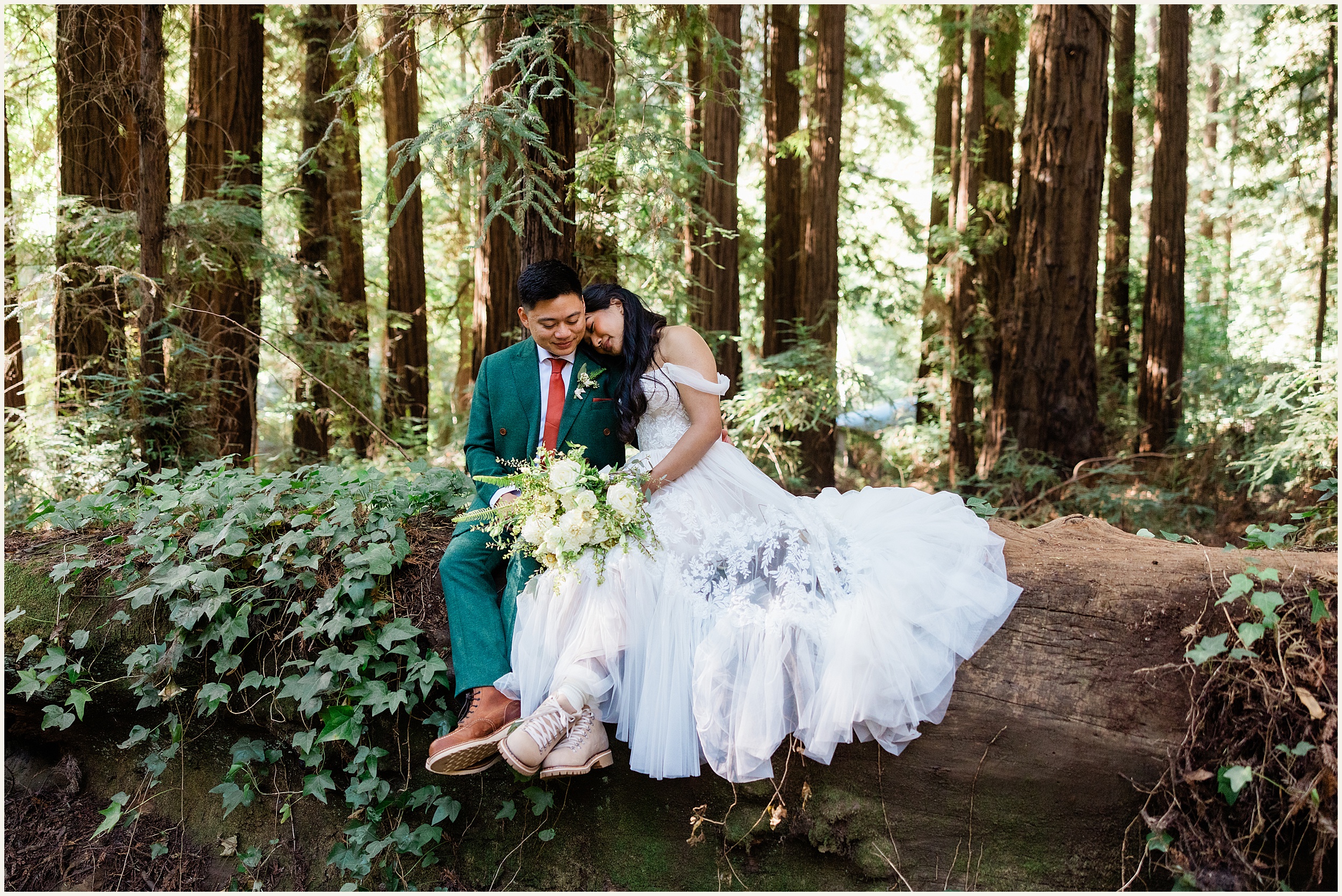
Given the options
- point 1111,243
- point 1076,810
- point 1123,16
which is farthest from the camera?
point 1111,243

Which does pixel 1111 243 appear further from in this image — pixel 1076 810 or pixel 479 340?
pixel 1076 810

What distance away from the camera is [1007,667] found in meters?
3.37

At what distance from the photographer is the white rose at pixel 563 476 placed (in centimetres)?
336

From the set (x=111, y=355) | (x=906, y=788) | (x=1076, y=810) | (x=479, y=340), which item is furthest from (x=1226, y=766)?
(x=111, y=355)

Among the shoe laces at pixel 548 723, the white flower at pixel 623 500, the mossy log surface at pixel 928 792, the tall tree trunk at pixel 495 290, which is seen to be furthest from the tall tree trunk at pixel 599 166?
the shoe laces at pixel 548 723

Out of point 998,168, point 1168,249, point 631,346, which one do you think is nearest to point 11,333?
point 631,346

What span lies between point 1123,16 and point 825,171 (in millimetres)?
6131

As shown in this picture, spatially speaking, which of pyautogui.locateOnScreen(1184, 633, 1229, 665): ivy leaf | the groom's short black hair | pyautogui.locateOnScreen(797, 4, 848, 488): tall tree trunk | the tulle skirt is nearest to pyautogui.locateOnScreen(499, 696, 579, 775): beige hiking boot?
the tulle skirt

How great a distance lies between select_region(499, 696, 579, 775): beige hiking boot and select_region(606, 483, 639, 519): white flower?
73 centimetres

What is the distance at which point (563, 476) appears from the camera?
337 cm

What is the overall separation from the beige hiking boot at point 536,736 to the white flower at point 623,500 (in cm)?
73

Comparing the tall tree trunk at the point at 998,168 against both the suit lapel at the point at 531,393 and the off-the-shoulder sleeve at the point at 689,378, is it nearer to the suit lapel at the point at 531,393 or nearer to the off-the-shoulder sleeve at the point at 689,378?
the off-the-shoulder sleeve at the point at 689,378

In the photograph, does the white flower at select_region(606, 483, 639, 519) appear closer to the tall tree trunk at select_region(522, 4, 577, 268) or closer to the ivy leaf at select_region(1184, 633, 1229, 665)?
the tall tree trunk at select_region(522, 4, 577, 268)

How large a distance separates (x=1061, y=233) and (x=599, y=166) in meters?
5.66
